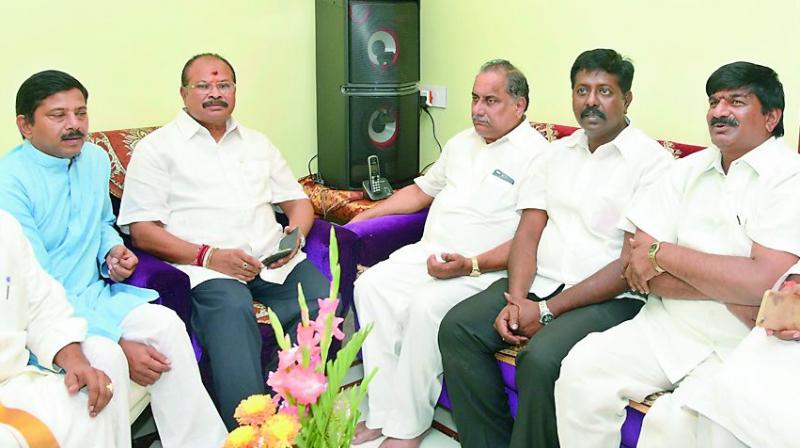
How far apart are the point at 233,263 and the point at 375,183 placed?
1.02 meters

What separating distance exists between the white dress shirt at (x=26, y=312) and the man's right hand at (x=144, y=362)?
18 centimetres

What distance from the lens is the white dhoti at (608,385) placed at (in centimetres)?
194

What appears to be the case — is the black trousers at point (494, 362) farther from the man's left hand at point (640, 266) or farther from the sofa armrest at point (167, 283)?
the sofa armrest at point (167, 283)

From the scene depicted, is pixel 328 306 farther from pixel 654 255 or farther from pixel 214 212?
pixel 214 212

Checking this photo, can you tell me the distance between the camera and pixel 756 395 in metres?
1.67

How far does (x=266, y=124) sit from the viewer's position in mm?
3576

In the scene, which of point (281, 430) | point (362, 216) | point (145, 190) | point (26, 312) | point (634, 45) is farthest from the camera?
point (362, 216)

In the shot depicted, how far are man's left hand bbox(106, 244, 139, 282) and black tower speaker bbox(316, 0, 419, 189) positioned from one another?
1255mm

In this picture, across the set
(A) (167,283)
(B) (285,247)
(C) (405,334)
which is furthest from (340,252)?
(A) (167,283)

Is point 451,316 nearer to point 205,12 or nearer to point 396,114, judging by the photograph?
point 396,114

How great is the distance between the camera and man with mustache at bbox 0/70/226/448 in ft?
7.09

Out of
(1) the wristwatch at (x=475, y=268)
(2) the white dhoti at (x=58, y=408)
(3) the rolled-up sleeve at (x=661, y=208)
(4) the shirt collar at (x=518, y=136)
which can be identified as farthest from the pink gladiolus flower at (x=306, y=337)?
(4) the shirt collar at (x=518, y=136)

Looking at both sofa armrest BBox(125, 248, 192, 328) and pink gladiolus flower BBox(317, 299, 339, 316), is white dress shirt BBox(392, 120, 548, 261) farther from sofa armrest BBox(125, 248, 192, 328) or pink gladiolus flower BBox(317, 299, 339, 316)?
pink gladiolus flower BBox(317, 299, 339, 316)

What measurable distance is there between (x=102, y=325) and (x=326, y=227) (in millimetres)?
975
